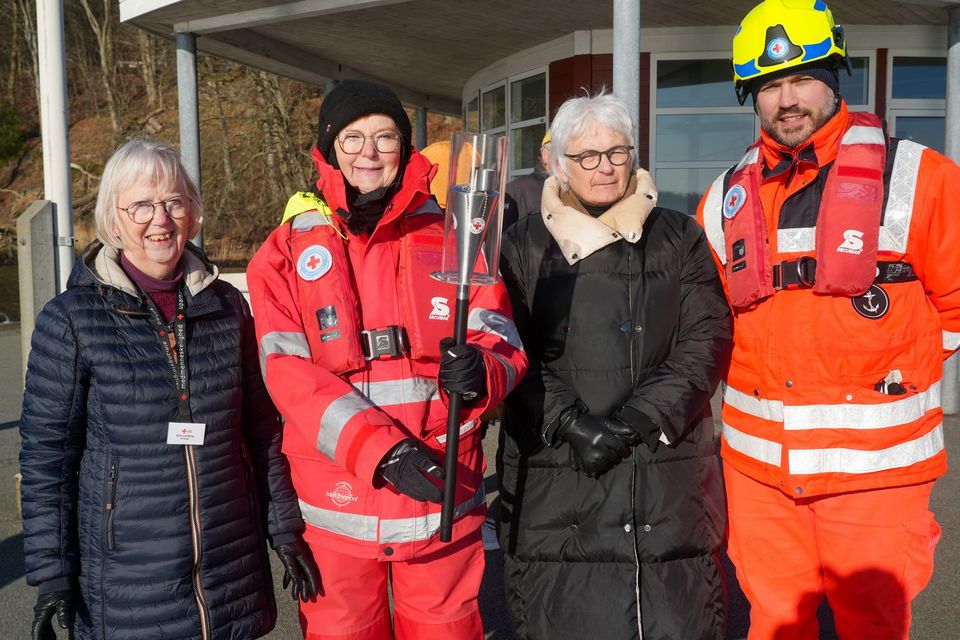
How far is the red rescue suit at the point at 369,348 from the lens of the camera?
2.31m

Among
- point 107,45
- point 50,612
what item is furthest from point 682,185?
point 107,45

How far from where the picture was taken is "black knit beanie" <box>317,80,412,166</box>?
244 centimetres

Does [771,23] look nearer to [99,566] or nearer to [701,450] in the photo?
[701,450]

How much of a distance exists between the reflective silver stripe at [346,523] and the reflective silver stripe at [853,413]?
1248 millimetres

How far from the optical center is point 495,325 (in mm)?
2381

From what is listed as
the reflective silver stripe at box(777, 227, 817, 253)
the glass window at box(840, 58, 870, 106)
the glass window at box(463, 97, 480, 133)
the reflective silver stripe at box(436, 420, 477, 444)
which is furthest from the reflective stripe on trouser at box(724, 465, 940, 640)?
the glass window at box(463, 97, 480, 133)

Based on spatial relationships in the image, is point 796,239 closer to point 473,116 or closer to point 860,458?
point 860,458

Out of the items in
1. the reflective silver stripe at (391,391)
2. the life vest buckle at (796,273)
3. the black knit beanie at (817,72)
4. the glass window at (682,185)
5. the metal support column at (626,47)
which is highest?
the metal support column at (626,47)

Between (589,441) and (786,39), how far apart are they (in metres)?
1.34

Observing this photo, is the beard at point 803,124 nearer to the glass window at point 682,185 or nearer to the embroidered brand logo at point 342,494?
the embroidered brand logo at point 342,494


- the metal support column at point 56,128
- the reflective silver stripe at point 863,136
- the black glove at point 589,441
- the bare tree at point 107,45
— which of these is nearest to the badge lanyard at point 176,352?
the black glove at point 589,441

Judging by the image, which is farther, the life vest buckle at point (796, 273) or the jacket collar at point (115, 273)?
the life vest buckle at point (796, 273)

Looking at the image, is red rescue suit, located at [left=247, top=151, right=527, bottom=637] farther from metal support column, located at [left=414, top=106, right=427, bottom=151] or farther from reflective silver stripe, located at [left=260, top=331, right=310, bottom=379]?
metal support column, located at [left=414, top=106, right=427, bottom=151]

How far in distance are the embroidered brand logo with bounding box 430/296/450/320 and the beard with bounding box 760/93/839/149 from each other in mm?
1136
